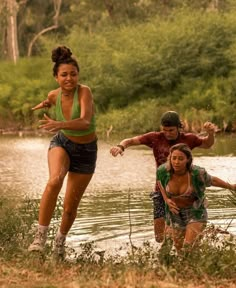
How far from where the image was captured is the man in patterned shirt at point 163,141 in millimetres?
8516

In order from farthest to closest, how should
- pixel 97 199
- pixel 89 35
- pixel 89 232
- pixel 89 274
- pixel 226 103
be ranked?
pixel 89 35 → pixel 226 103 → pixel 97 199 → pixel 89 232 → pixel 89 274

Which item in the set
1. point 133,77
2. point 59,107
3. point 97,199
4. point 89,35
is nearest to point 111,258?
point 59,107

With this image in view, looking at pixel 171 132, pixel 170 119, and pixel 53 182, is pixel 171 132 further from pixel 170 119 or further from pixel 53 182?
pixel 53 182

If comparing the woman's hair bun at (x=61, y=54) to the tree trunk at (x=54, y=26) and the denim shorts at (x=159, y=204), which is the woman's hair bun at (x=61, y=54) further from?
the tree trunk at (x=54, y=26)

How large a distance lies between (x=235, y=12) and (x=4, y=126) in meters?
12.4

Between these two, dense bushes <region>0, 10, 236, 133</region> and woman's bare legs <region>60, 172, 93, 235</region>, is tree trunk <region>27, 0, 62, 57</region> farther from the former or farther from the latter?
woman's bare legs <region>60, 172, 93, 235</region>

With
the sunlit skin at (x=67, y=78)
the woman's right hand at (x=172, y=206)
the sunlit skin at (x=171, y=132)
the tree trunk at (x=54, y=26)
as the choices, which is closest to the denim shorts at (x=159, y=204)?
the sunlit skin at (x=171, y=132)

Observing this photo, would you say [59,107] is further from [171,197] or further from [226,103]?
[226,103]

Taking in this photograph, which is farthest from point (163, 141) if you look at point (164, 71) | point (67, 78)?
point (164, 71)

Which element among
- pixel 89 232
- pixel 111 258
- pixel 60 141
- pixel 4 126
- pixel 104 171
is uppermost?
pixel 60 141

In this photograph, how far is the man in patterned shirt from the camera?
8516mm

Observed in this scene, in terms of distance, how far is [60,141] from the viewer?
7.98m

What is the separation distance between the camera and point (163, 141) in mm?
8742

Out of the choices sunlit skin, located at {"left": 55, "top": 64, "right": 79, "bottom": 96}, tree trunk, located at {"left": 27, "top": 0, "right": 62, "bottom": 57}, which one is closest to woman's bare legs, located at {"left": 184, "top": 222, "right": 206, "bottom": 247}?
sunlit skin, located at {"left": 55, "top": 64, "right": 79, "bottom": 96}
